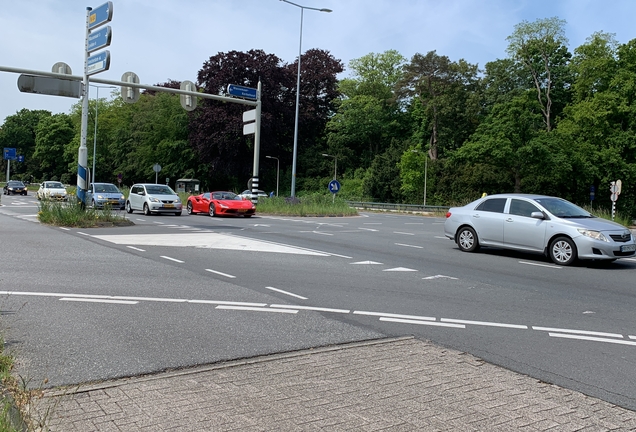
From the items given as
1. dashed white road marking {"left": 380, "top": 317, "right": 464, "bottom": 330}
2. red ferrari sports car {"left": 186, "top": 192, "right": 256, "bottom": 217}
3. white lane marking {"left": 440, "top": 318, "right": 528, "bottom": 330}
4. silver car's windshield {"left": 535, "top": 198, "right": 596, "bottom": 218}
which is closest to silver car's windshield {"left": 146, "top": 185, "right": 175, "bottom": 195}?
red ferrari sports car {"left": 186, "top": 192, "right": 256, "bottom": 217}

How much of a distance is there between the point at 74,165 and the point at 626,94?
70.4 m

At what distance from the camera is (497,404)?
414 centimetres

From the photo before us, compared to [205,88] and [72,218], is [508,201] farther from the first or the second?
[205,88]

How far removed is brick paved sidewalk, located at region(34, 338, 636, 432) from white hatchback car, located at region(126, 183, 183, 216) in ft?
80.8

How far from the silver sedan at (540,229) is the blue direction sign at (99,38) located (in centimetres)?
1198

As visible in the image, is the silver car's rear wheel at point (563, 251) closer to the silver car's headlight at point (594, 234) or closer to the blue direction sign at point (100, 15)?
the silver car's headlight at point (594, 234)

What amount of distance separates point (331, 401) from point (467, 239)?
454 inches

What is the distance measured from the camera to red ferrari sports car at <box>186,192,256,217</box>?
28.4 metres

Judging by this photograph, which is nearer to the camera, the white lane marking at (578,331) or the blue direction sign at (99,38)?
the white lane marking at (578,331)

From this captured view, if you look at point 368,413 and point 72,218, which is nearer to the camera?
point 368,413

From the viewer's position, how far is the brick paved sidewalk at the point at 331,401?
3699mm

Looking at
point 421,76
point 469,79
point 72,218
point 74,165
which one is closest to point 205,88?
point 421,76

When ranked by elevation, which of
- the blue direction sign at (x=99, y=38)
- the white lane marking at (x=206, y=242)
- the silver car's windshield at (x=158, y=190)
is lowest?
the white lane marking at (x=206, y=242)

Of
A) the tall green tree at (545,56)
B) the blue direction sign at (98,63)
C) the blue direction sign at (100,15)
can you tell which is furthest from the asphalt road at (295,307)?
the tall green tree at (545,56)
